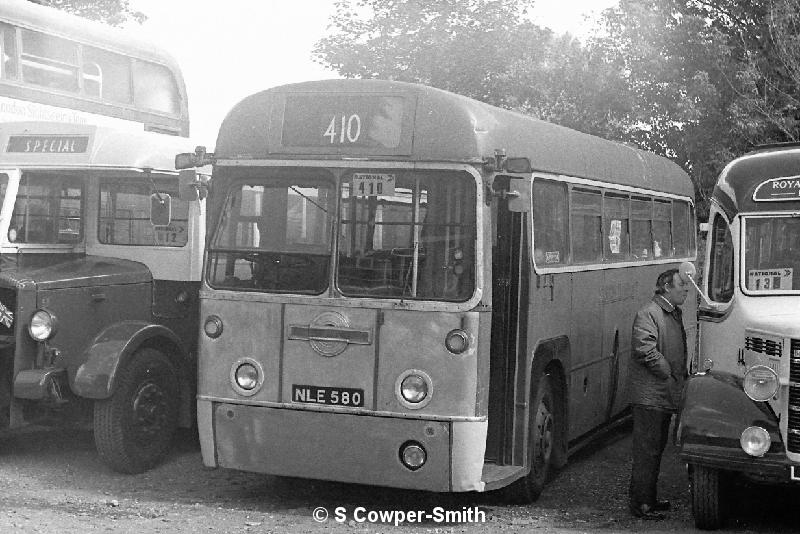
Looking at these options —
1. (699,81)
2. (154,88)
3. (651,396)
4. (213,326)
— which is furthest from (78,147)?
(699,81)

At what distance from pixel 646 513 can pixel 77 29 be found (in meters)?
8.50

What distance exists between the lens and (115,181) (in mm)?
10680

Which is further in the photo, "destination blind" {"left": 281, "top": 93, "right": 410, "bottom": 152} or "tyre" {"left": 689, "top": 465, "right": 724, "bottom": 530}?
"destination blind" {"left": 281, "top": 93, "right": 410, "bottom": 152}

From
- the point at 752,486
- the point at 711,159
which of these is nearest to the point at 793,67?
the point at 711,159

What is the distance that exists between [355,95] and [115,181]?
10.7ft

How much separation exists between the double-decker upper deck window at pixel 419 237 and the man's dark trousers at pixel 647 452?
168 centimetres

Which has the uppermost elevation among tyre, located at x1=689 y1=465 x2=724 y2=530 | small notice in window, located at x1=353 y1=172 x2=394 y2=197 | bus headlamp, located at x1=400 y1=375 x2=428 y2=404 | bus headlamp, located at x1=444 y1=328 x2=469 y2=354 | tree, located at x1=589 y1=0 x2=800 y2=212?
tree, located at x1=589 y1=0 x2=800 y2=212

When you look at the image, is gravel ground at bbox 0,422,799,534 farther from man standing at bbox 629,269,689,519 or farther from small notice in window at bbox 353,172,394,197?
small notice in window at bbox 353,172,394,197

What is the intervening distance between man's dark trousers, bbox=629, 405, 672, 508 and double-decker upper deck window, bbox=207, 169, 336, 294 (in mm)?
2451

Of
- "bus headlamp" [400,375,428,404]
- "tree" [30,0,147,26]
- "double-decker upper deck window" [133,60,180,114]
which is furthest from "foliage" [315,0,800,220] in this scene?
"bus headlamp" [400,375,428,404]

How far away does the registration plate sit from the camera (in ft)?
26.7

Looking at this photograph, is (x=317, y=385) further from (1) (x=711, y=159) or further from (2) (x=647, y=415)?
(1) (x=711, y=159)

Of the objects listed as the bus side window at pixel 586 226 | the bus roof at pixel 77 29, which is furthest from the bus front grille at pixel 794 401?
the bus roof at pixel 77 29

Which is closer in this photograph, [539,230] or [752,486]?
[539,230]
